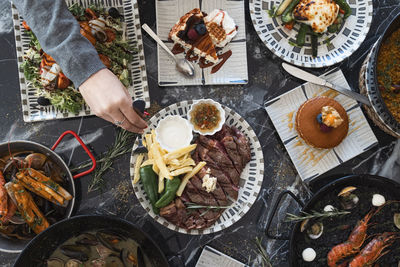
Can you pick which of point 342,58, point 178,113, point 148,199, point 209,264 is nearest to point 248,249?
point 209,264

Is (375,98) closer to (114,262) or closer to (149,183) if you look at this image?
(149,183)

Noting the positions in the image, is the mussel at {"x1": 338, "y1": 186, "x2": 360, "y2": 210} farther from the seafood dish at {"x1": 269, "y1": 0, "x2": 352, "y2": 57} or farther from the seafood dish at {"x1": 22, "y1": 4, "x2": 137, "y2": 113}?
the seafood dish at {"x1": 22, "y1": 4, "x2": 137, "y2": 113}

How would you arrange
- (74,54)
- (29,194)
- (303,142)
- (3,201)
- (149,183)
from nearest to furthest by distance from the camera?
(74,54)
(3,201)
(29,194)
(149,183)
(303,142)

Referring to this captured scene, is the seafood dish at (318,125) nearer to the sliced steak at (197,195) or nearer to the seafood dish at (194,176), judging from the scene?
the seafood dish at (194,176)

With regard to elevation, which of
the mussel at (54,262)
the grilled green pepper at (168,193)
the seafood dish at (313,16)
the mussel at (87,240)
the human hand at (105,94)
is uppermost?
the seafood dish at (313,16)

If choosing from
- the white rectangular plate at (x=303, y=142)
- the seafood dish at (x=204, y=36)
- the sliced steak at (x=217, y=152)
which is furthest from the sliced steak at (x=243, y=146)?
the seafood dish at (x=204, y=36)

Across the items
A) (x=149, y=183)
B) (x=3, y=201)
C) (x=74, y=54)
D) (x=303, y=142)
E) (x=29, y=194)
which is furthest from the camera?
(x=303, y=142)

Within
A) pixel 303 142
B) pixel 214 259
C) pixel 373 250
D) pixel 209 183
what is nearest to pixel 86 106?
pixel 209 183
